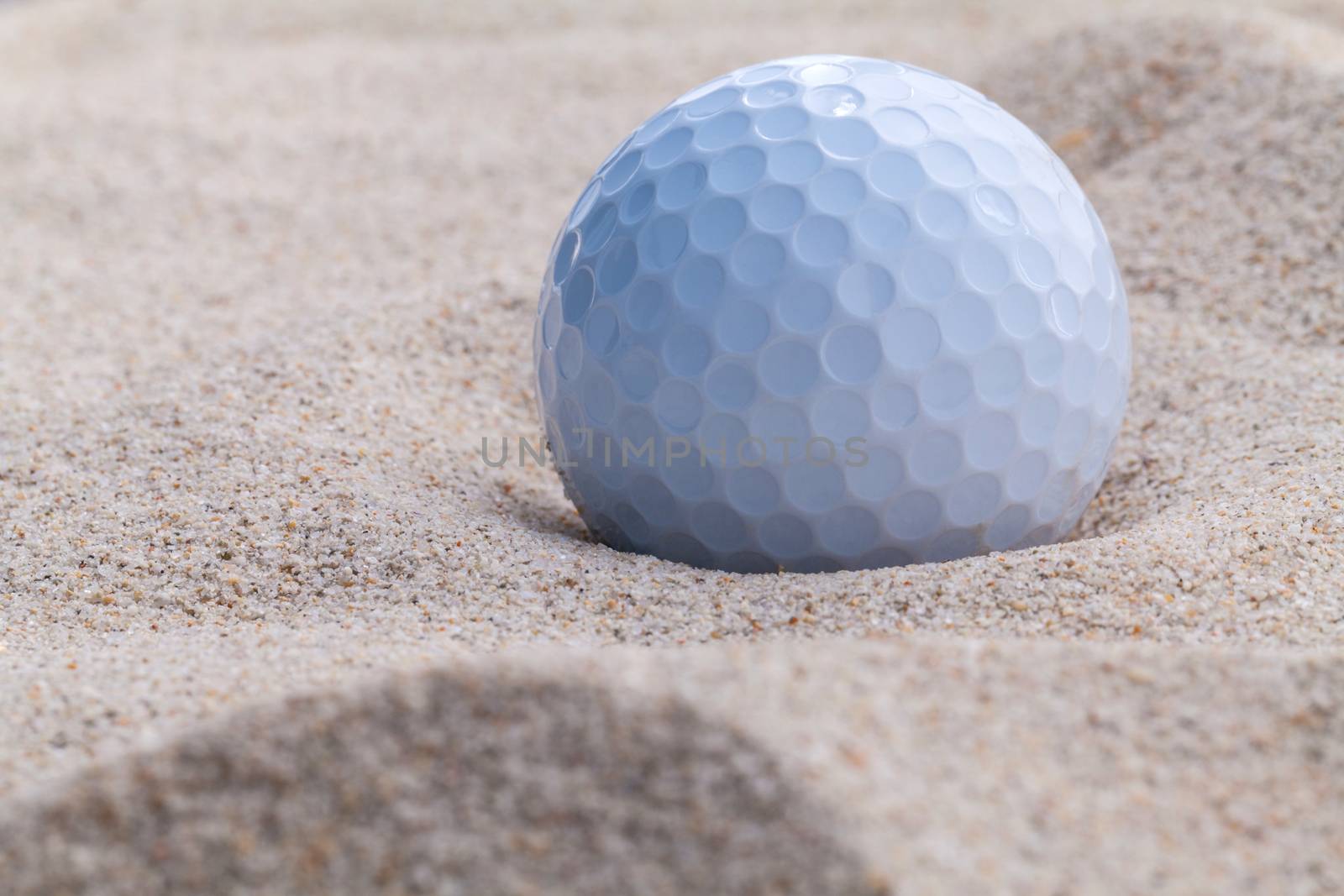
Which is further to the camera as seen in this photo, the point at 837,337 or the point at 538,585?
the point at 538,585

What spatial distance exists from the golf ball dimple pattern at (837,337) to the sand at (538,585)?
0.14 meters

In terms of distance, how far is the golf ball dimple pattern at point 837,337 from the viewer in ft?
7.69

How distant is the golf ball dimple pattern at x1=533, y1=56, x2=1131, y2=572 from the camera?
7.69 ft

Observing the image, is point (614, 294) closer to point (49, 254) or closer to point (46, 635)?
point (46, 635)

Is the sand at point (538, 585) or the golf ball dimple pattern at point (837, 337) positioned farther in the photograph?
the golf ball dimple pattern at point (837, 337)

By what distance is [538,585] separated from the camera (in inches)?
96.3

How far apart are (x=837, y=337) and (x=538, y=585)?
0.76 metres

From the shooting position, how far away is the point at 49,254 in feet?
15.1

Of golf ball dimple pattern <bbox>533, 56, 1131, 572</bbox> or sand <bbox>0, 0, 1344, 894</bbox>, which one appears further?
golf ball dimple pattern <bbox>533, 56, 1131, 572</bbox>

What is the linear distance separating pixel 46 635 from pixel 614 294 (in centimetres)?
131

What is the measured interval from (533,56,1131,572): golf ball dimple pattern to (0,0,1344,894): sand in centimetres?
14

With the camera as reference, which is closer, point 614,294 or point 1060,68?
point 614,294

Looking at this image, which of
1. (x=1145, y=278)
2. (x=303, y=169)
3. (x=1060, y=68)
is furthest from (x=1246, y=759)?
(x=303, y=169)

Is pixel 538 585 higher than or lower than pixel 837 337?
lower
